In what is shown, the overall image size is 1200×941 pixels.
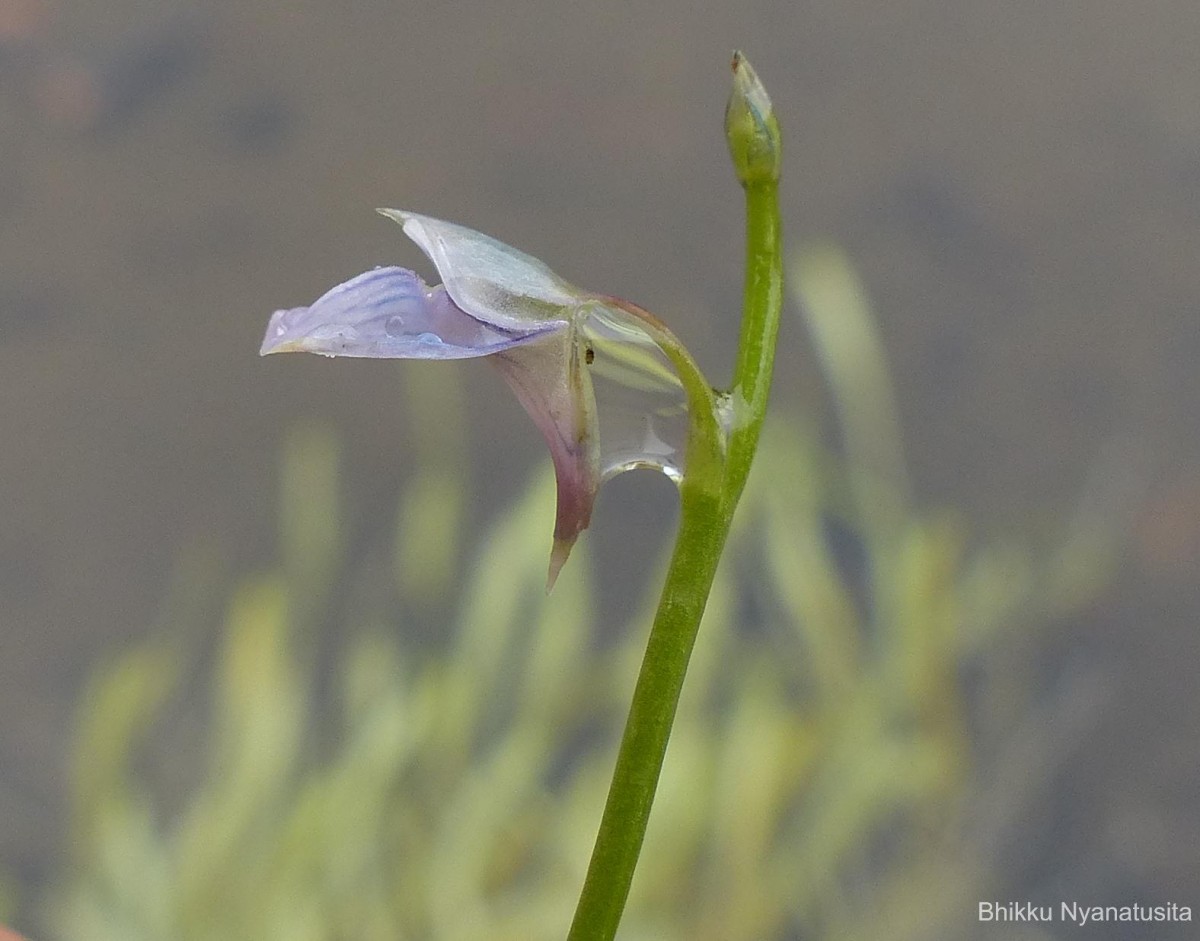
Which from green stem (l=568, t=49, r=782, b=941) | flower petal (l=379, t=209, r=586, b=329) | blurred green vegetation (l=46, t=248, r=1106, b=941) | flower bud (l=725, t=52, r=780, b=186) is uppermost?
flower bud (l=725, t=52, r=780, b=186)

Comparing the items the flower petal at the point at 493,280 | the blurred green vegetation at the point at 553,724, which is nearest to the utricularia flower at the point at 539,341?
the flower petal at the point at 493,280

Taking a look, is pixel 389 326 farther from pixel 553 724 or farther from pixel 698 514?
pixel 553 724

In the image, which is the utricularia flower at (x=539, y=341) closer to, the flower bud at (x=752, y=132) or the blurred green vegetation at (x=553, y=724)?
the flower bud at (x=752, y=132)

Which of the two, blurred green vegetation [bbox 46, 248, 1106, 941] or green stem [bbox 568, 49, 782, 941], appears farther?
blurred green vegetation [bbox 46, 248, 1106, 941]

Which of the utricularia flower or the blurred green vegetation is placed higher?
the utricularia flower

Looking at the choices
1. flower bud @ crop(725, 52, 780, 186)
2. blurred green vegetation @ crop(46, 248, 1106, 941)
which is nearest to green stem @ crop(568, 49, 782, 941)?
flower bud @ crop(725, 52, 780, 186)

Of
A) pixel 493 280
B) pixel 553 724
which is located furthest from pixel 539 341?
pixel 553 724

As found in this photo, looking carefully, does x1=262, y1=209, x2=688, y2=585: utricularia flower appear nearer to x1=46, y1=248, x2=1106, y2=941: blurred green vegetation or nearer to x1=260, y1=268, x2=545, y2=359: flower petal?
x1=260, y1=268, x2=545, y2=359: flower petal
